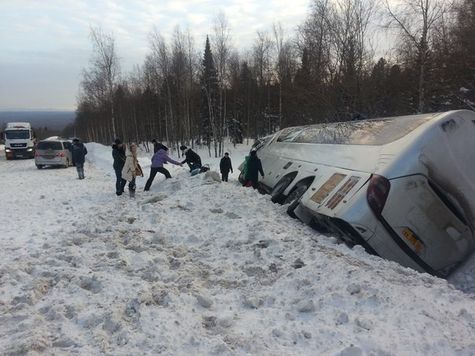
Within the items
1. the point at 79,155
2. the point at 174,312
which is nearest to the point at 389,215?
the point at 174,312

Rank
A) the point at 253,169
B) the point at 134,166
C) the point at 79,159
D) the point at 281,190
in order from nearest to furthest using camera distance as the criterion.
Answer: the point at 281,190 → the point at 134,166 → the point at 253,169 → the point at 79,159

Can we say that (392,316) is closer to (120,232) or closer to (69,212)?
(120,232)

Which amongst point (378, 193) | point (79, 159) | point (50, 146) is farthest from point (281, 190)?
point (50, 146)

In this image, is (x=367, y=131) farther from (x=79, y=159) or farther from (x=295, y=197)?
(x=79, y=159)

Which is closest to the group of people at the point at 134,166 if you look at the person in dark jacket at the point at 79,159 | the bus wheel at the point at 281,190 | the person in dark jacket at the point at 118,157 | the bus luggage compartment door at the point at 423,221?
the person in dark jacket at the point at 118,157

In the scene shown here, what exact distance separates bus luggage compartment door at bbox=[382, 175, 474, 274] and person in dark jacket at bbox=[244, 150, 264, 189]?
23.8 ft

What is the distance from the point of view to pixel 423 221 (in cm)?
595

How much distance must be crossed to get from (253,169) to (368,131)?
5472mm

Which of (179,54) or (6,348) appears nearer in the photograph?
(6,348)

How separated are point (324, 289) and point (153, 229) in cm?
386

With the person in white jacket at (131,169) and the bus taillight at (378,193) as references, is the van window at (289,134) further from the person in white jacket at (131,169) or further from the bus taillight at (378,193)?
the bus taillight at (378,193)

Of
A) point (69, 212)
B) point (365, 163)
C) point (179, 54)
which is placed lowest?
point (69, 212)

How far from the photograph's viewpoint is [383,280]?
4867mm

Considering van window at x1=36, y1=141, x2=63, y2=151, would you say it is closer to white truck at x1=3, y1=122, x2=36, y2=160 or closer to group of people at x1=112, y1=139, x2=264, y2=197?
white truck at x1=3, y1=122, x2=36, y2=160
